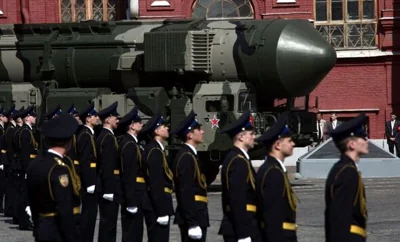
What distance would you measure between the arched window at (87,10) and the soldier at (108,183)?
68.3 feet

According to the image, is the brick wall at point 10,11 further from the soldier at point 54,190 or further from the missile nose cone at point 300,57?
the soldier at point 54,190

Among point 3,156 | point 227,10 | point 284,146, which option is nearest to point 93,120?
point 3,156

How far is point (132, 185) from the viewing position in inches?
606

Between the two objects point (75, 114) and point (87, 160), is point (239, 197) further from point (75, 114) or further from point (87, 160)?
point (75, 114)

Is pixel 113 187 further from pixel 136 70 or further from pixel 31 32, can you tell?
pixel 31 32

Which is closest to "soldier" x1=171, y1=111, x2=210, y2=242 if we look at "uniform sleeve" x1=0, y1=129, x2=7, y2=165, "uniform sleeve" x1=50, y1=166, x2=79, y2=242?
"uniform sleeve" x1=50, y1=166, x2=79, y2=242

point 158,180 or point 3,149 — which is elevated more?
point 158,180

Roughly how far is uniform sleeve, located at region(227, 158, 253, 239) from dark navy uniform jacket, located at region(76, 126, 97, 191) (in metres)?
5.48

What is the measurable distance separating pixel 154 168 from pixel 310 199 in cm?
915

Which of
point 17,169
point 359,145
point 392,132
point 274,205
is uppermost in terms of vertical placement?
point 359,145

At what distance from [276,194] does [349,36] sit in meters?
24.9

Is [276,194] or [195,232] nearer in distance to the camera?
[276,194]

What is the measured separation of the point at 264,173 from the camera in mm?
10977

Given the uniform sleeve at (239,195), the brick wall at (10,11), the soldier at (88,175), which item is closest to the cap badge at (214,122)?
the soldier at (88,175)
